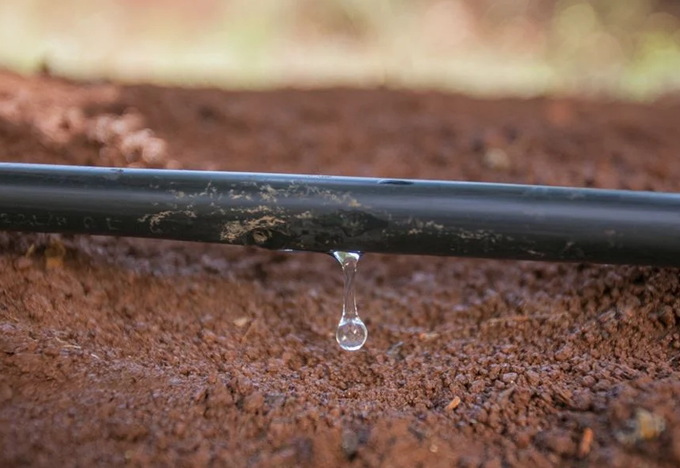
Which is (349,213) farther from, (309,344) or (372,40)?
(372,40)

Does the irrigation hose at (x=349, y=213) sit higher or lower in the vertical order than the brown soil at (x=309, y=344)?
higher

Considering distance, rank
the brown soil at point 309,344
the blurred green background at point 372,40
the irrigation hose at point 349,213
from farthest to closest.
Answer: the blurred green background at point 372,40, the irrigation hose at point 349,213, the brown soil at point 309,344

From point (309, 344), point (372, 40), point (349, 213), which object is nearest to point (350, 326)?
point (309, 344)

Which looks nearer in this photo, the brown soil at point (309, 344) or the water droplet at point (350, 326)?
the brown soil at point (309, 344)

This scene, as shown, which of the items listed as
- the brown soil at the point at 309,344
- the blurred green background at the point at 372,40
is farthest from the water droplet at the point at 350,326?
the blurred green background at the point at 372,40

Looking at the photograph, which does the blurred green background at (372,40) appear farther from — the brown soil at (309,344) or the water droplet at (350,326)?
the water droplet at (350,326)

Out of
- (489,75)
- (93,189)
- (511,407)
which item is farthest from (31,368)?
(489,75)
